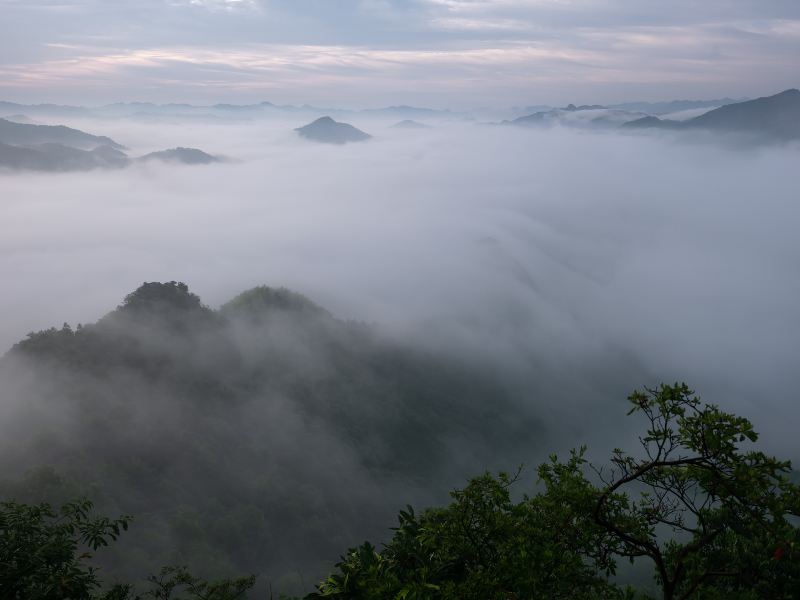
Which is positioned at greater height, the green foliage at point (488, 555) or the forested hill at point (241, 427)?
the forested hill at point (241, 427)

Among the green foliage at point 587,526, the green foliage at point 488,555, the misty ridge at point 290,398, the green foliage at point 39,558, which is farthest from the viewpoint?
the misty ridge at point 290,398

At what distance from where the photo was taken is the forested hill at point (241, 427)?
49.2 meters

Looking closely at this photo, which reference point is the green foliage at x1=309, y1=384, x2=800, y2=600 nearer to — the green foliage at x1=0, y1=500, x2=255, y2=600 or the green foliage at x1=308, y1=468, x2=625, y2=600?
the green foliage at x1=308, y1=468, x2=625, y2=600

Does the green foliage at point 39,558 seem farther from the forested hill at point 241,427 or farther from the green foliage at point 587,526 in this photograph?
the forested hill at point 241,427

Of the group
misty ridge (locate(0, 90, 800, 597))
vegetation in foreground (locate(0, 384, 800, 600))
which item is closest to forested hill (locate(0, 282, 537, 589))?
misty ridge (locate(0, 90, 800, 597))

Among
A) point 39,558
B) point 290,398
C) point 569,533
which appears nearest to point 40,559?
point 39,558

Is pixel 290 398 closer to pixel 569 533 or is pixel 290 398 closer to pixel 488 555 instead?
pixel 488 555

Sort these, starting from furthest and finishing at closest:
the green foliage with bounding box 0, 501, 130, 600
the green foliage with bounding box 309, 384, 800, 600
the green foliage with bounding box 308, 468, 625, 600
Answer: the green foliage with bounding box 0, 501, 130, 600 < the green foliage with bounding box 308, 468, 625, 600 < the green foliage with bounding box 309, 384, 800, 600

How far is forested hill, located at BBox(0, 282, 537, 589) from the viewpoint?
49156mm

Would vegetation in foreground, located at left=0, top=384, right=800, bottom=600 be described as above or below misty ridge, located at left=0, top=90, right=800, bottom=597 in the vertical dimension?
below

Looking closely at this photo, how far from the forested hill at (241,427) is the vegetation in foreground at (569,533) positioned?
3619 cm

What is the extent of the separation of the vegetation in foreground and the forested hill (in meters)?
36.2

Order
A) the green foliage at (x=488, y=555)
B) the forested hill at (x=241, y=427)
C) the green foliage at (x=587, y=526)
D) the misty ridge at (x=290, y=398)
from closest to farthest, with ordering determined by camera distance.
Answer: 1. the green foliage at (x=587, y=526)
2. the green foliage at (x=488, y=555)
3. the forested hill at (x=241, y=427)
4. the misty ridge at (x=290, y=398)

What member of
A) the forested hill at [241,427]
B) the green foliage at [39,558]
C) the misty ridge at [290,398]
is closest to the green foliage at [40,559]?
the green foliage at [39,558]
